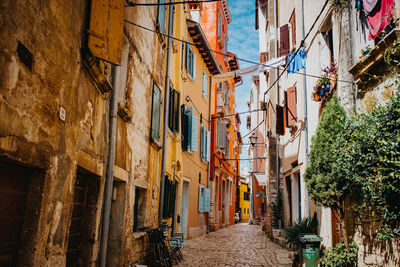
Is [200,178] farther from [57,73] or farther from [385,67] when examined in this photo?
[57,73]

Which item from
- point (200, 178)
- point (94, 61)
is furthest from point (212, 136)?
point (94, 61)

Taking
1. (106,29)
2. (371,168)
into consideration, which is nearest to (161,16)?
(106,29)

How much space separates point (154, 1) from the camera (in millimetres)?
8898

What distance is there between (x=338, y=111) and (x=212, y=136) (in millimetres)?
12872

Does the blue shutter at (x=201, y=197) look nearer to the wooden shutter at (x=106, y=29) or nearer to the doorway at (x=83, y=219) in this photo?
the doorway at (x=83, y=219)

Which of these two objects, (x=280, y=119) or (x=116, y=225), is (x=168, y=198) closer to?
(x=116, y=225)

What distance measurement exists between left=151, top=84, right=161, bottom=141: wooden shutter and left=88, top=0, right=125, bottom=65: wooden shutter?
13.3ft

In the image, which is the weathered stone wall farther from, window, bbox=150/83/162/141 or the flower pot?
the flower pot

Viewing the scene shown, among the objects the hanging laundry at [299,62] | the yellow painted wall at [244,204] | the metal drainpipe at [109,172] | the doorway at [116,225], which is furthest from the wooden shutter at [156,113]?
the yellow painted wall at [244,204]

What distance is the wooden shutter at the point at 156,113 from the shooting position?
8966 millimetres

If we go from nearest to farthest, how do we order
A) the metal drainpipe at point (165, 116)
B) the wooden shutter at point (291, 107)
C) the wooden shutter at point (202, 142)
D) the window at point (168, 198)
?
the metal drainpipe at point (165, 116) → the window at point (168, 198) → the wooden shutter at point (291, 107) → the wooden shutter at point (202, 142)

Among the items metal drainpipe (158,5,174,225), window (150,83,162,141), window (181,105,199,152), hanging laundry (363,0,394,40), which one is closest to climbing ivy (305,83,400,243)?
hanging laundry (363,0,394,40)

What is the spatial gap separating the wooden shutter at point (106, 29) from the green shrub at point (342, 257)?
537 centimetres

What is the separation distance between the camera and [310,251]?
7168 mm
